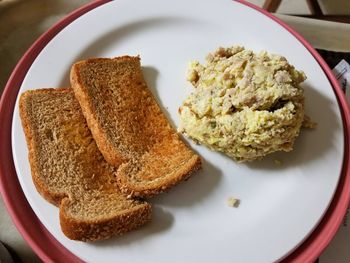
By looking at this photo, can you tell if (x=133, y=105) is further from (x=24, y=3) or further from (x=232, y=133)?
(x=24, y=3)

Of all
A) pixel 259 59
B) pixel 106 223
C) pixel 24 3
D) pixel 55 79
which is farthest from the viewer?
pixel 24 3

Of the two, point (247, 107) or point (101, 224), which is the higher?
point (247, 107)

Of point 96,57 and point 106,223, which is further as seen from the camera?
point 96,57

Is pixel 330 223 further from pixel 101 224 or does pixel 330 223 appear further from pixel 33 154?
pixel 33 154

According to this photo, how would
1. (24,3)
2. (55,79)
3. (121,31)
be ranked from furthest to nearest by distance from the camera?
1. (24,3)
2. (121,31)
3. (55,79)

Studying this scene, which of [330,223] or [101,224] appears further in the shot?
[330,223]

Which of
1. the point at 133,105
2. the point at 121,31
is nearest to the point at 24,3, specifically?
the point at 121,31

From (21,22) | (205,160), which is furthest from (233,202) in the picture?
(21,22)
